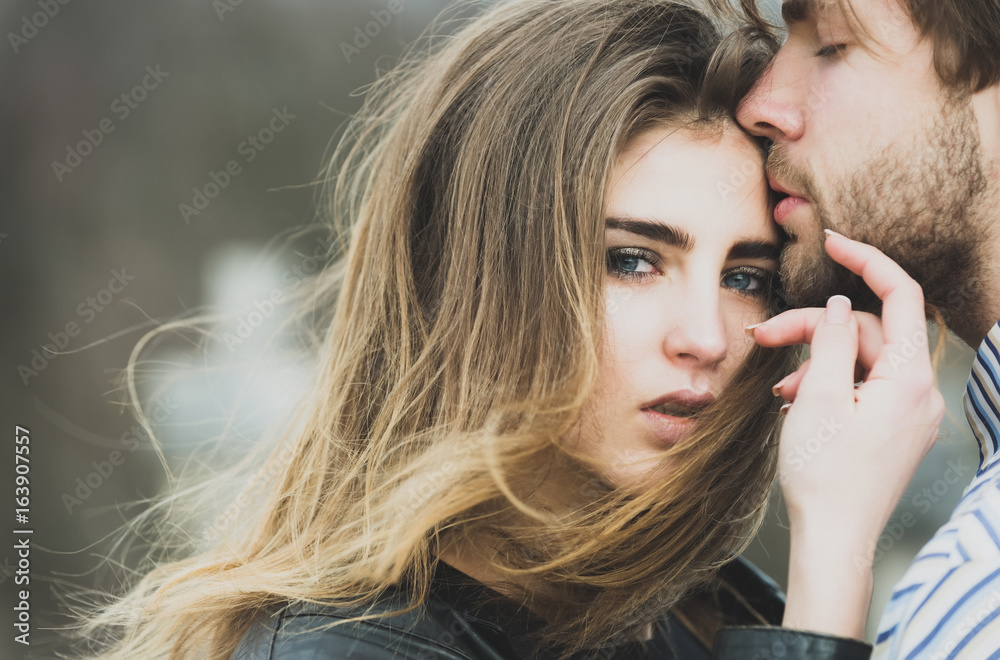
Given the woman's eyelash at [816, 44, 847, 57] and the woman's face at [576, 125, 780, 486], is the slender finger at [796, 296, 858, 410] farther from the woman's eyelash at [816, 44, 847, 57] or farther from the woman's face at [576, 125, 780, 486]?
the woman's eyelash at [816, 44, 847, 57]

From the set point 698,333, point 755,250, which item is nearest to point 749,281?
point 755,250

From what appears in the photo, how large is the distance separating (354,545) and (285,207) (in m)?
4.40

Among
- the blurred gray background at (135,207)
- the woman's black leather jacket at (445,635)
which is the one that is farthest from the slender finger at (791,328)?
the blurred gray background at (135,207)

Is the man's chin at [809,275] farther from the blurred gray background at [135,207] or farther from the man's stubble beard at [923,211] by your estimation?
the blurred gray background at [135,207]

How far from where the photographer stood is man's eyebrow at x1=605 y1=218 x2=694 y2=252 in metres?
1.82

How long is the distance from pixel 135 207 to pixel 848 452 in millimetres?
4495

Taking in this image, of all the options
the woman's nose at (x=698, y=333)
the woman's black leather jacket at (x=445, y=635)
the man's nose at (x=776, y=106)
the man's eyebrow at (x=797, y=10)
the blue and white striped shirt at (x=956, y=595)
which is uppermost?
the man's eyebrow at (x=797, y=10)

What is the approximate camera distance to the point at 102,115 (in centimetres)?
463

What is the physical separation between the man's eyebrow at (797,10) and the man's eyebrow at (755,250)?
1.92 ft

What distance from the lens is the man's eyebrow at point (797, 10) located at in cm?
197

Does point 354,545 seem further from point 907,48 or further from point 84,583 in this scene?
point 84,583

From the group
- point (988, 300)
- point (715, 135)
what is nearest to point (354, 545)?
point (715, 135)

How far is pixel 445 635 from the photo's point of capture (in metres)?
1.63

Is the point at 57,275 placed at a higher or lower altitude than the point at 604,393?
higher
